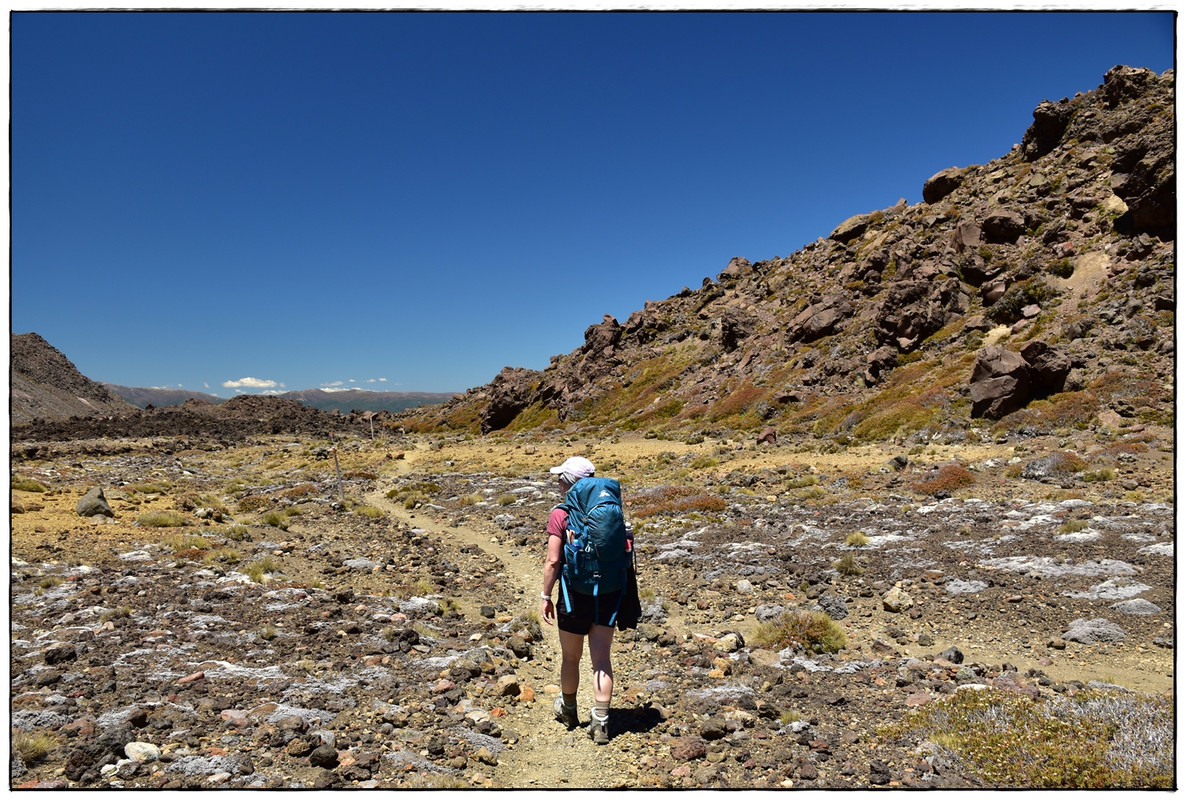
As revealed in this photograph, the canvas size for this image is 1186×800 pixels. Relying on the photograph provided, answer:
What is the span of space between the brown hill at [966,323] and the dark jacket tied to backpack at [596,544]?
68.1 feet

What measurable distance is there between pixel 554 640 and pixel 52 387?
154020 millimetres

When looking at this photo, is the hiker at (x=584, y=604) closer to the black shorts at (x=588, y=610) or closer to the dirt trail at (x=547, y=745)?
the black shorts at (x=588, y=610)

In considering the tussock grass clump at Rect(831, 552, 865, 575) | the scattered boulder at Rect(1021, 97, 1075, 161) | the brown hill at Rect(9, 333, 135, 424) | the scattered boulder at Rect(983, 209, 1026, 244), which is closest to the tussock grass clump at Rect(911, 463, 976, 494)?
the tussock grass clump at Rect(831, 552, 865, 575)

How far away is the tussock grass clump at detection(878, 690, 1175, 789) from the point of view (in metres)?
4.26

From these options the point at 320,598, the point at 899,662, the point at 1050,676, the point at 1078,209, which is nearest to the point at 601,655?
the point at 899,662

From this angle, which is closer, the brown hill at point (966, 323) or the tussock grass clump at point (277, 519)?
the tussock grass clump at point (277, 519)

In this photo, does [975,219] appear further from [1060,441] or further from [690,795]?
[690,795]

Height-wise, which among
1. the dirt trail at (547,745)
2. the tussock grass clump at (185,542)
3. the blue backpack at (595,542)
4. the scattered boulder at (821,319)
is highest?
the scattered boulder at (821,319)

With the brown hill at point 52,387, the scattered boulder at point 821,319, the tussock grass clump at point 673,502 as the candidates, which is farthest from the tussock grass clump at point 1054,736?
the brown hill at point 52,387

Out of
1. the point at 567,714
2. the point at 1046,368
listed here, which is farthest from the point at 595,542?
the point at 1046,368

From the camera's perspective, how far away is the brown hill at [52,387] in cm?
10112

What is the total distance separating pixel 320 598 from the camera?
10.5 m

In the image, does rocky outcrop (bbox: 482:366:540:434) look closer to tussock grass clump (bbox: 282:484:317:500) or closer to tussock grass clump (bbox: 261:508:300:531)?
tussock grass clump (bbox: 282:484:317:500)

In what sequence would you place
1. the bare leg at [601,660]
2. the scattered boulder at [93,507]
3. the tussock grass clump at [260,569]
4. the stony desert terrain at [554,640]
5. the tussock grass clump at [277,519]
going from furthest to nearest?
the tussock grass clump at [277,519] → the scattered boulder at [93,507] → the tussock grass clump at [260,569] → the bare leg at [601,660] → the stony desert terrain at [554,640]
